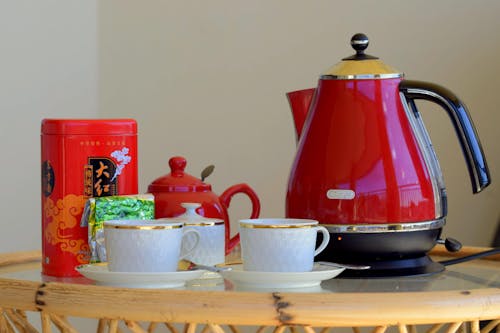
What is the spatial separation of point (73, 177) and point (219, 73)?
1276 millimetres

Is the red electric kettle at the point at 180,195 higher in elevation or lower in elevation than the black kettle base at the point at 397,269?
higher

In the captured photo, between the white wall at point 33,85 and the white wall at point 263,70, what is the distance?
62 mm

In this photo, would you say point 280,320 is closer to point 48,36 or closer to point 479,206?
point 479,206

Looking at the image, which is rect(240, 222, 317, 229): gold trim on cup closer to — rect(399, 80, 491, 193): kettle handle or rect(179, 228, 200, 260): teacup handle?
rect(179, 228, 200, 260): teacup handle

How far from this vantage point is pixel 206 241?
37.1 inches

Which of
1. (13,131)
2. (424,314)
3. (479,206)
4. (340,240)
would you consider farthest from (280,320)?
(13,131)

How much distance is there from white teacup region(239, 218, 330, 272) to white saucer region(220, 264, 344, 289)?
19 mm

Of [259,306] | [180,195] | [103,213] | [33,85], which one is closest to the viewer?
[259,306]

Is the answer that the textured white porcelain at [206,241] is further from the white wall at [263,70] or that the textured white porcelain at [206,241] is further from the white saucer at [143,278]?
the white wall at [263,70]

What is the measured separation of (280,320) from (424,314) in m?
0.12

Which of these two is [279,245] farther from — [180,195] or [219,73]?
[219,73]

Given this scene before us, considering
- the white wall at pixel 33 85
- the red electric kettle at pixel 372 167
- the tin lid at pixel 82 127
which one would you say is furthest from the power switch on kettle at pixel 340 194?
the white wall at pixel 33 85

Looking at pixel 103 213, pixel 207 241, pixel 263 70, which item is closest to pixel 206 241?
pixel 207 241

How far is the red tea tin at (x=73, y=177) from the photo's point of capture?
93cm
